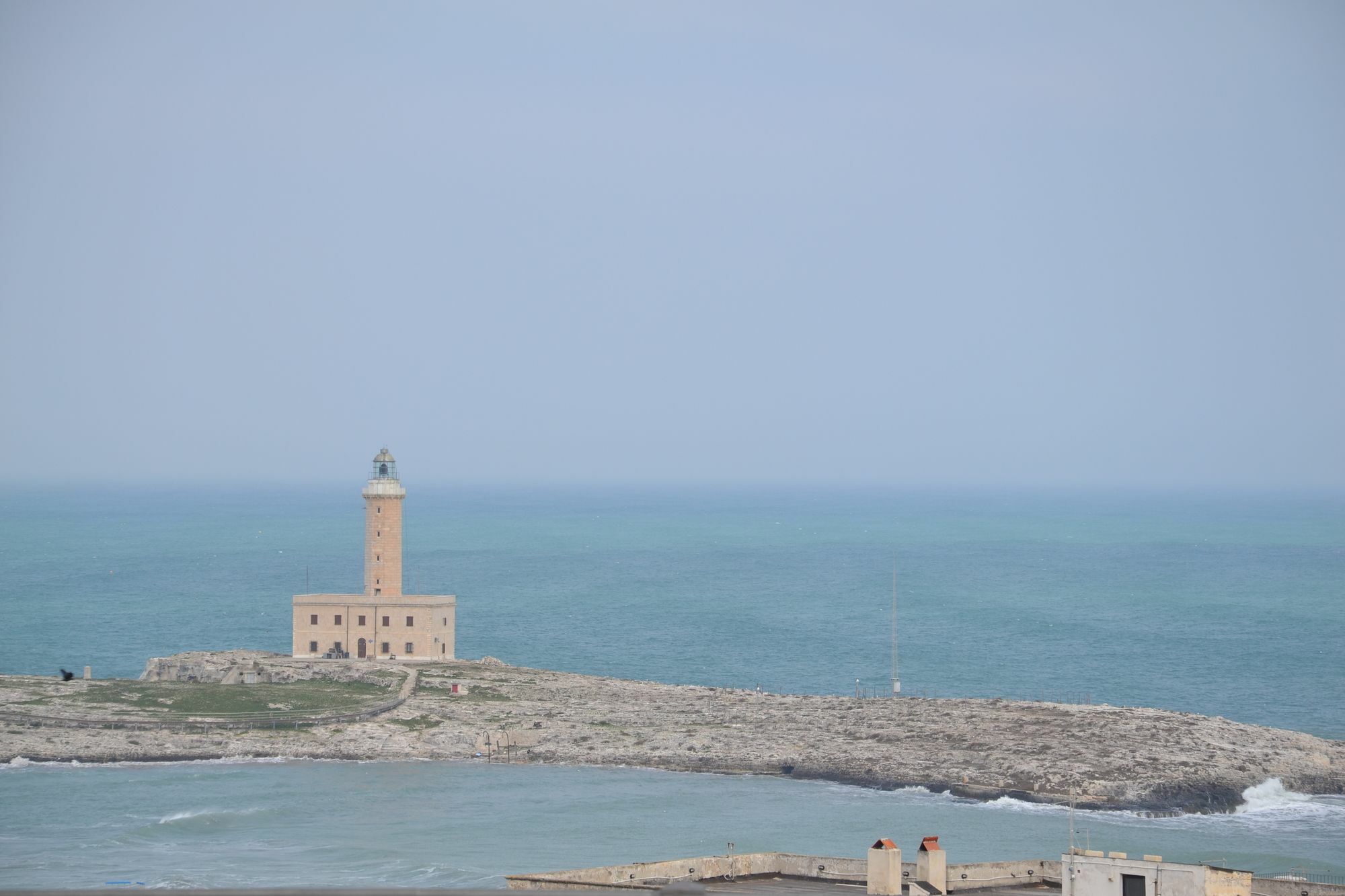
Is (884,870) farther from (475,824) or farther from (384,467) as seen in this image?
(384,467)

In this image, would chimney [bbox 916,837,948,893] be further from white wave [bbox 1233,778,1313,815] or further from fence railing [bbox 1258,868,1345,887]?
white wave [bbox 1233,778,1313,815]

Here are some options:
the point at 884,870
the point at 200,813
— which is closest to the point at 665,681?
the point at 200,813

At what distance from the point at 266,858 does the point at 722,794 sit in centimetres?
1711

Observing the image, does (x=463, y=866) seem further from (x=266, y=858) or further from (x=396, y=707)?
(x=396, y=707)

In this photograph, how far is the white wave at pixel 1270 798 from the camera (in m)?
64.8

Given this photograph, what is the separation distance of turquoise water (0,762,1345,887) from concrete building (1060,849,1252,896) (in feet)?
64.6

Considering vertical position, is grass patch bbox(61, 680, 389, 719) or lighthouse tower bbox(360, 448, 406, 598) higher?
lighthouse tower bbox(360, 448, 406, 598)

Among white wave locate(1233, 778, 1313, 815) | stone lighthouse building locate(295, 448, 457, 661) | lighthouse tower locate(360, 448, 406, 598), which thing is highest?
lighthouse tower locate(360, 448, 406, 598)

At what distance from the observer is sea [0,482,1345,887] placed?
57062 millimetres

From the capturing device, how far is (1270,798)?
66.1 metres

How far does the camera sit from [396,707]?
75.9 meters

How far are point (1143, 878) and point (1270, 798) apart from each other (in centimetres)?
3457

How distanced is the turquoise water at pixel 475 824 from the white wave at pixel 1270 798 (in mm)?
175

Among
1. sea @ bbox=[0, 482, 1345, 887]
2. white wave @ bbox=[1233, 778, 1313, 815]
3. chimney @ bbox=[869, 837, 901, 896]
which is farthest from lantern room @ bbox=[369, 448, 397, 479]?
chimney @ bbox=[869, 837, 901, 896]
